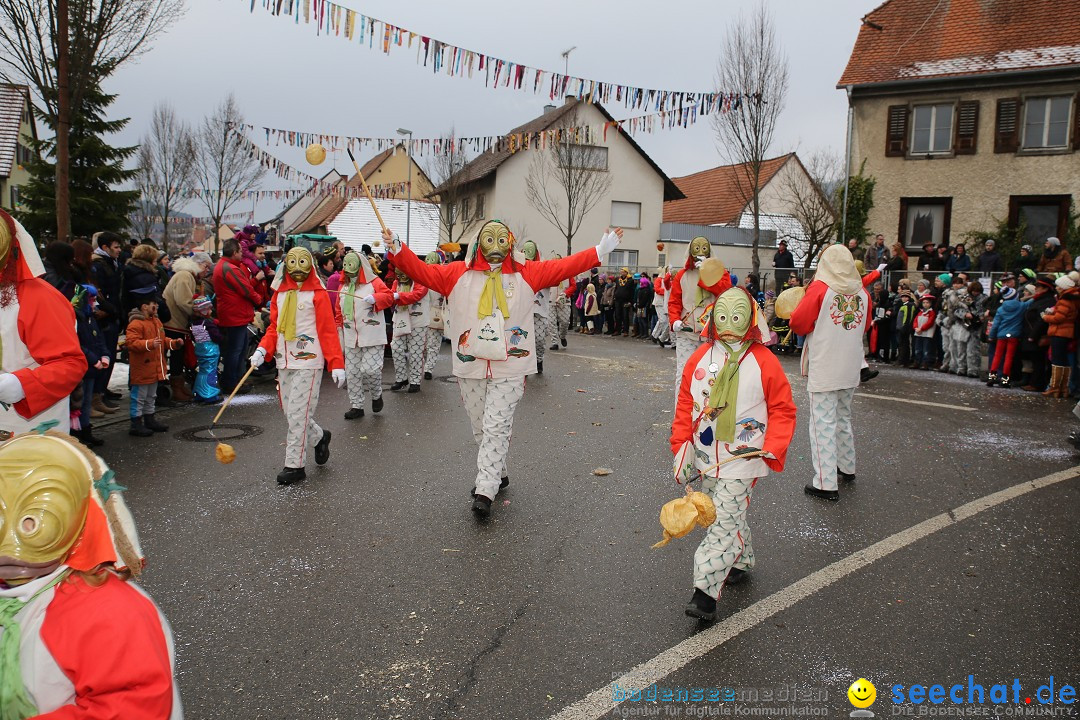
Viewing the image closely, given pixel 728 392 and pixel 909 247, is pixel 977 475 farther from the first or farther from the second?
pixel 909 247

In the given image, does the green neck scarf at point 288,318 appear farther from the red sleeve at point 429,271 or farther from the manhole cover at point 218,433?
the manhole cover at point 218,433

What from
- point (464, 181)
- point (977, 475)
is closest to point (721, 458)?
point (977, 475)

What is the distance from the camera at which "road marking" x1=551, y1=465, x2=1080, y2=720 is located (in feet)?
10.6

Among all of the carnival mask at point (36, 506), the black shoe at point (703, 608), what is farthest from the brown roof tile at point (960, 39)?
the carnival mask at point (36, 506)

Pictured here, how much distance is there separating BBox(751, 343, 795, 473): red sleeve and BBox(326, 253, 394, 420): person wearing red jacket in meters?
6.37

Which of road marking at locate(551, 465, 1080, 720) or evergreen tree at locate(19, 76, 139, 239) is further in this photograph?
evergreen tree at locate(19, 76, 139, 239)

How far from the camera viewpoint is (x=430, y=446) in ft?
26.0

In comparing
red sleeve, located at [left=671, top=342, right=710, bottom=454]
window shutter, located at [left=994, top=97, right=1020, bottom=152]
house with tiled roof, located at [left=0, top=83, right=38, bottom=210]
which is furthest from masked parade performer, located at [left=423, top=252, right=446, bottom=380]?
house with tiled roof, located at [left=0, top=83, right=38, bottom=210]

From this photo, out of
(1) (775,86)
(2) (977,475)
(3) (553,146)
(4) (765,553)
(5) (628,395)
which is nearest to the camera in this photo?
(4) (765,553)

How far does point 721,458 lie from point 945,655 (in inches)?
56.2

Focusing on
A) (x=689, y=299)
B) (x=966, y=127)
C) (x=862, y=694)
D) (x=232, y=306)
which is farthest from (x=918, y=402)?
(x=966, y=127)

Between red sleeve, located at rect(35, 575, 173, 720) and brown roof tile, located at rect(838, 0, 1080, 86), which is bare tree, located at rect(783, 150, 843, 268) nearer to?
brown roof tile, located at rect(838, 0, 1080, 86)

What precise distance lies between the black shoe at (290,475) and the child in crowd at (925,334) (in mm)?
12867

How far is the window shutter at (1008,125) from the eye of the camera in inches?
859
